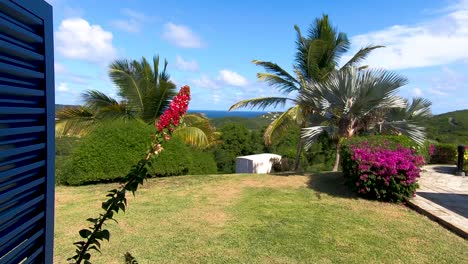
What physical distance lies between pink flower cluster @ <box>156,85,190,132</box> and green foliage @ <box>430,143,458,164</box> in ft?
51.4

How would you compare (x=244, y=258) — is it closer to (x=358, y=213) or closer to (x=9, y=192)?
(x=358, y=213)

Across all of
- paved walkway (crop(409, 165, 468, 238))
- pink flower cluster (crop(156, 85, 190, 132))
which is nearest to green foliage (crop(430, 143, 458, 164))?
paved walkway (crop(409, 165, 468, 238))

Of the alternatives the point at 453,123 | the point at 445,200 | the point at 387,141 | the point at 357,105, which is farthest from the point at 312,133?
the point at 453,123

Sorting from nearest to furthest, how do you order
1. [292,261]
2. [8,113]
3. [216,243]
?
1. [8,113]
2. [292,261]
3. [216,243]

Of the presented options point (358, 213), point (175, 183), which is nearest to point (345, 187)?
point (358, 213)

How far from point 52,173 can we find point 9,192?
32 cm

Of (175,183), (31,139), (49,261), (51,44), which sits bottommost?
(175,183)

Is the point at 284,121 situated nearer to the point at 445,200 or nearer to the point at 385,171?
the point at 385,171

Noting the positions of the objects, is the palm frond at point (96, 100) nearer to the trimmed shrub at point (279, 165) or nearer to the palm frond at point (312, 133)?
the palm frond at point (312, 133)

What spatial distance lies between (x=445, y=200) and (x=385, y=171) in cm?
168

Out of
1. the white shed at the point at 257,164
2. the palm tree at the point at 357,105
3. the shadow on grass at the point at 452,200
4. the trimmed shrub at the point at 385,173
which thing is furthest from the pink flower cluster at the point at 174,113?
the white shed at the point at 257,164

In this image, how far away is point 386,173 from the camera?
21.5ft

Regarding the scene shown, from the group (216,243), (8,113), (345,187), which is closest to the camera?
(8,113)

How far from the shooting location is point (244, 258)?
3.99 meters
